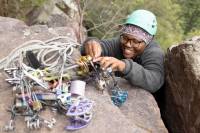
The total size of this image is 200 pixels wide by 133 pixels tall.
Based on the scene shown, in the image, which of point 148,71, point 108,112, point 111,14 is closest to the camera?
point 108,112

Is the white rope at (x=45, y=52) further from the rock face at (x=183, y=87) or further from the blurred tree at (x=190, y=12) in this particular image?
the blurred tree at (x=190, y=12)

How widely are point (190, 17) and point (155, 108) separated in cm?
2971

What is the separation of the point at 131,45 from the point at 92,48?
0.35 m

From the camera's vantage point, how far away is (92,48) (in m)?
3.83

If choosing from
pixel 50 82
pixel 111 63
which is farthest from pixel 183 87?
pixel 50 82

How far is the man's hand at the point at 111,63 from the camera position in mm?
3363

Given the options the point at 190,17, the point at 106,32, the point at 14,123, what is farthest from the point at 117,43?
the point at 190,17

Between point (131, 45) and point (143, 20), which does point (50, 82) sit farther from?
point (143, 20)

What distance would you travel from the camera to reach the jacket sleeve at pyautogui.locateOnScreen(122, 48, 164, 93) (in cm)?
363

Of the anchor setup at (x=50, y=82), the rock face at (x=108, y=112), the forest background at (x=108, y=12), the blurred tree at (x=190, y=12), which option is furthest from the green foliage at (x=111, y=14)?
the blurred tree at (x=190, y=12)

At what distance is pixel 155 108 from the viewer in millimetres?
3699

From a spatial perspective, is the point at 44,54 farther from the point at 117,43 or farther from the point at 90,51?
the point at 117,43

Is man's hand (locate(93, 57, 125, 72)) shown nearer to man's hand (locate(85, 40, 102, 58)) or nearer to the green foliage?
man's hand (locate(85, 40, 102, 58))

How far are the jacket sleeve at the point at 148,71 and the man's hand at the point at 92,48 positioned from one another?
0.90ft
